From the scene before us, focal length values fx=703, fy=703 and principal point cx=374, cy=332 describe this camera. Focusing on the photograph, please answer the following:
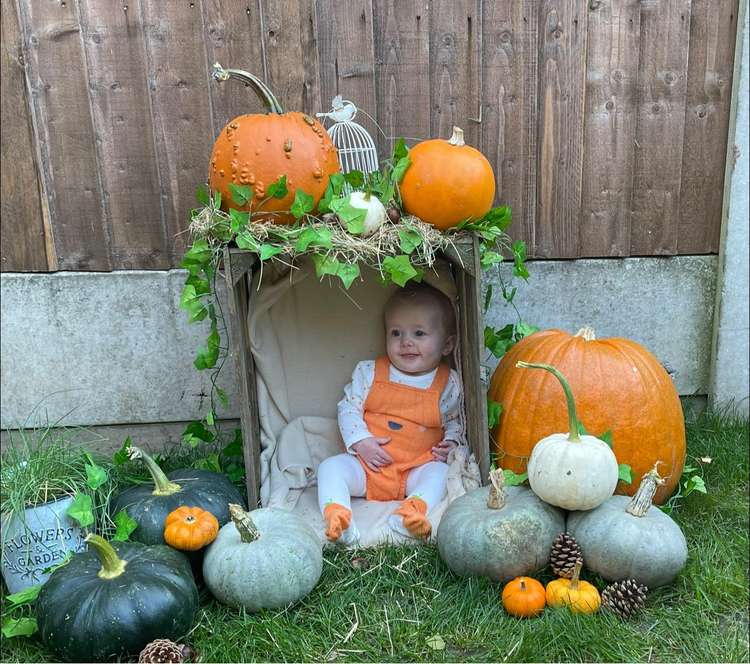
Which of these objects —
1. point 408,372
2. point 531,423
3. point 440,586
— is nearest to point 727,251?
point 531,423

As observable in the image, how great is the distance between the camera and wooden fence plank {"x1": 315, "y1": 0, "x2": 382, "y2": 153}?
3.05 meters

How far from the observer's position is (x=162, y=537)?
8.05ft

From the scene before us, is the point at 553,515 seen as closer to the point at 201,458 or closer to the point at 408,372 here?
the point at 408,372

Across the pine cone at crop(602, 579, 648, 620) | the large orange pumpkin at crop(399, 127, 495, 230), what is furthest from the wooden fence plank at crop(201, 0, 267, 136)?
the pine cone at crop(602, 579, 648, 620)

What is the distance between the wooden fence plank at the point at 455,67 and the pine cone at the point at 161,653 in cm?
231

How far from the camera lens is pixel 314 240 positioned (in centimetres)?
238

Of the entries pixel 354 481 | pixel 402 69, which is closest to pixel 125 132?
pixel 402 69

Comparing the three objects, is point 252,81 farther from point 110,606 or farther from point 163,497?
point 110,606

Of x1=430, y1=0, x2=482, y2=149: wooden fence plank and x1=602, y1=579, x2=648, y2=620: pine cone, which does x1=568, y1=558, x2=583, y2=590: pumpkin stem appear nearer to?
x1=602, y1=579, x2=648, y2=620: pine cone

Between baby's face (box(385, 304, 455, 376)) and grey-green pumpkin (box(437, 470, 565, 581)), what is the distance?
0.80 meters

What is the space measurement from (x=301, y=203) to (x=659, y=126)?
72.3 inches

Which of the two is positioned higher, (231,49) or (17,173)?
(231,49)

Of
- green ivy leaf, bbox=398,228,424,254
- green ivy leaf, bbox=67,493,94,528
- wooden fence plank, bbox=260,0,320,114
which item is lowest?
green ivy leaf, bbox=67,493,94,528

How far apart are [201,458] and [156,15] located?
1991 millimetres
